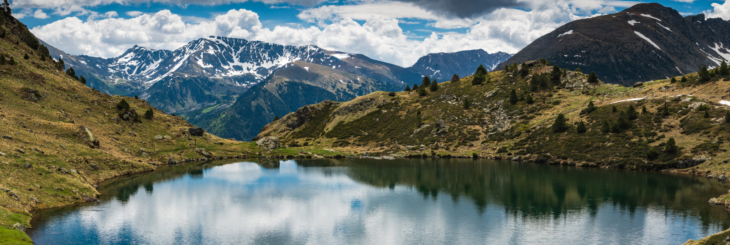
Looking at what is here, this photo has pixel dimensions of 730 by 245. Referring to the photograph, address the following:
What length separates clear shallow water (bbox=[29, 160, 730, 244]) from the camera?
47.1 m

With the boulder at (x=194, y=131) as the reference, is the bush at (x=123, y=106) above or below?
above

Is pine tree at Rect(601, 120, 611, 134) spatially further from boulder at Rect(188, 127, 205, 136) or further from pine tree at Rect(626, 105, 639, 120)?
boulder at Rect(188, 127, 205, 136)

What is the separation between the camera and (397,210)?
203ft

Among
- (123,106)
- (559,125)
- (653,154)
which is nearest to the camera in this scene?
(653,154)

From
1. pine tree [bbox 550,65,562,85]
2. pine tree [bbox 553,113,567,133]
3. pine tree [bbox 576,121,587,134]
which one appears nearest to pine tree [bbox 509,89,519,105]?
pine tree [bbox 550,65,562,85]

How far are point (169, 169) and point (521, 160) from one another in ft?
322

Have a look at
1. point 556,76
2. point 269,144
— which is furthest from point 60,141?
point 556,76

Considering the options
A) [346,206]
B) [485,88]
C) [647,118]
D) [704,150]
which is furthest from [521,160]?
[346,206]

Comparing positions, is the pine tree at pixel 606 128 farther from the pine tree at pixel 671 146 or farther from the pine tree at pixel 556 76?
the pine tree at pixel 556 76

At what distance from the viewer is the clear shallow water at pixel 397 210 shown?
155 ft

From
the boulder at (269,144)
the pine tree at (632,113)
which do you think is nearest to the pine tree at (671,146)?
the pine tree at (632,113)

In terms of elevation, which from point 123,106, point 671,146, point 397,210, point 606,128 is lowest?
point 397,210

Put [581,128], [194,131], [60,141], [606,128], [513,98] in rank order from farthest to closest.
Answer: [513,98] → [194,131] → [581,128] → [606,128] → [60,141]

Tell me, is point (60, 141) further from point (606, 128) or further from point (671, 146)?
point (671, 146)
